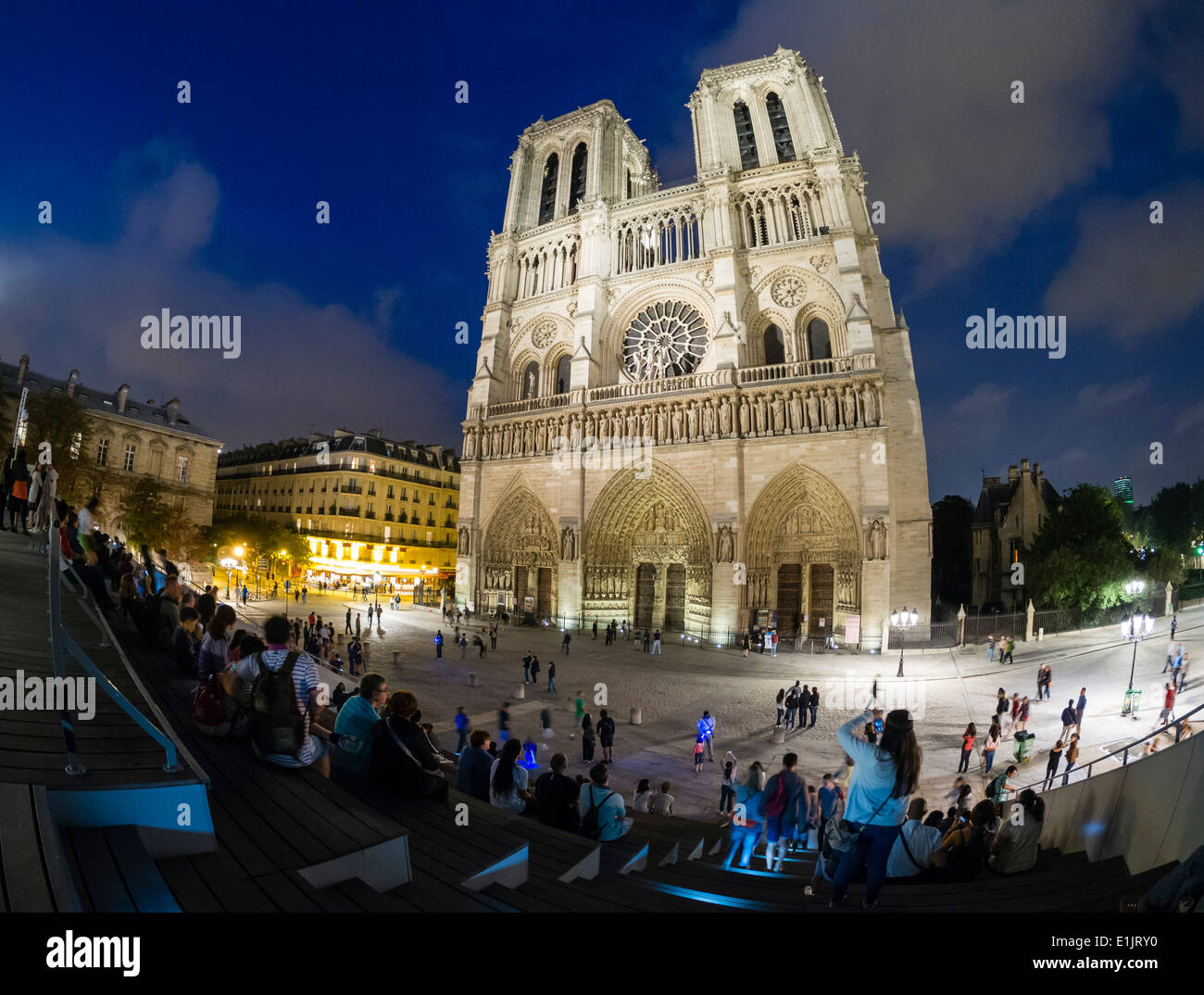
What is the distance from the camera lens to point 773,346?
23359mm

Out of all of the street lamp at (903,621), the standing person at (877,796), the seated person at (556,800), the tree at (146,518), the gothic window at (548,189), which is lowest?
the street lamp at (903,621)

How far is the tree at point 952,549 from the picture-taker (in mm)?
34031

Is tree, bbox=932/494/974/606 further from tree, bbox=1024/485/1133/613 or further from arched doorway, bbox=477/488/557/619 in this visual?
arched doorway, bbox=477/488/557/619

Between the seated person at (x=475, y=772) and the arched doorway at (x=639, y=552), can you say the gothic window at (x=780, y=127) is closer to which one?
the arched doorway at (x=639, y=552)

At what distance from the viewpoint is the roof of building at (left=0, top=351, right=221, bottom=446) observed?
952 inches

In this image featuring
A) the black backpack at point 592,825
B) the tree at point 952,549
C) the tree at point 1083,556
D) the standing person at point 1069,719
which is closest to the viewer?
the black backpack at point 592,825

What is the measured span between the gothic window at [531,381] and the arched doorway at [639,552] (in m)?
7.66

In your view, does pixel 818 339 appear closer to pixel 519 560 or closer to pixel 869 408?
pixel 869 408

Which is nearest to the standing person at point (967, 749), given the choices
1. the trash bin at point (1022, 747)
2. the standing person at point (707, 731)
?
the trash bin at point (1022, 747)

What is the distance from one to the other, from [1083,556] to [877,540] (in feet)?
26.9

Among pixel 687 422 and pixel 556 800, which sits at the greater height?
pixel 687 422

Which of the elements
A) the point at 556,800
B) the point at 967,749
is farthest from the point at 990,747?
the point at 556,800
